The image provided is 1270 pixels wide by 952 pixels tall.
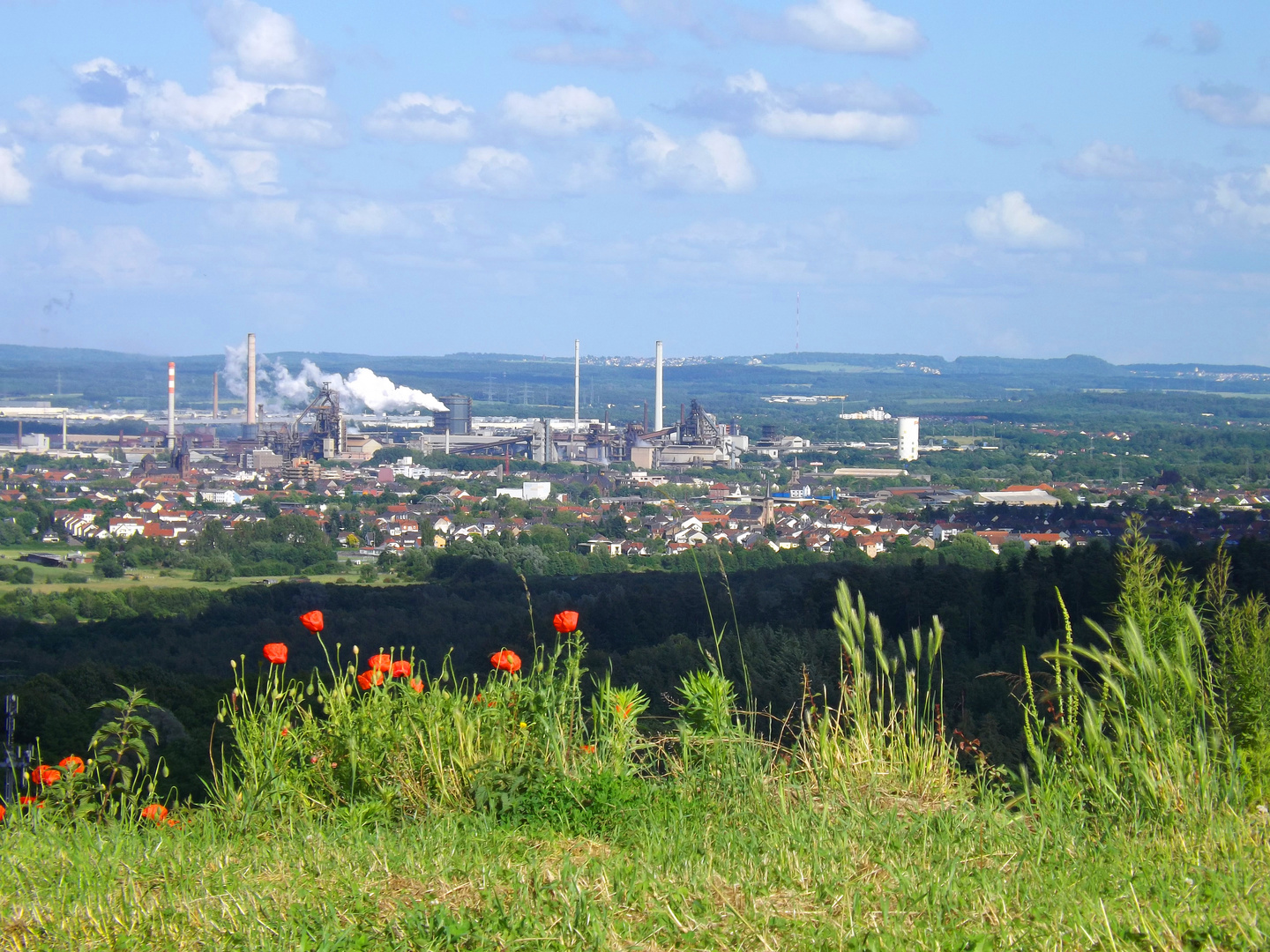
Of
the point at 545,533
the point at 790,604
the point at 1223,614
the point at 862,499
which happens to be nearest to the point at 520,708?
the point at 1223,614

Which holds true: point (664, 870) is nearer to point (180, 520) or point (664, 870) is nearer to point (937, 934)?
point (937, 934)

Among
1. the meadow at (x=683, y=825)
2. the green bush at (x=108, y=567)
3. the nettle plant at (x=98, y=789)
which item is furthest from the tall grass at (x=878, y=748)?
the green bush at (x=108, y=567)

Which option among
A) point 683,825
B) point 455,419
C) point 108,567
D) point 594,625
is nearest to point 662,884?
point 683,825

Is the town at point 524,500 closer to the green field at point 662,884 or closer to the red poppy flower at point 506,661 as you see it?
the red poppy flower at point 506,661

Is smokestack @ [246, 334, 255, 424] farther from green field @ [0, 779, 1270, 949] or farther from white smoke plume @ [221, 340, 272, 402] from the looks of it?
green field @ [0, 779, 1270, 949]

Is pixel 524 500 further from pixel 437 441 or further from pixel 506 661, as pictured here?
pixel 506 661
